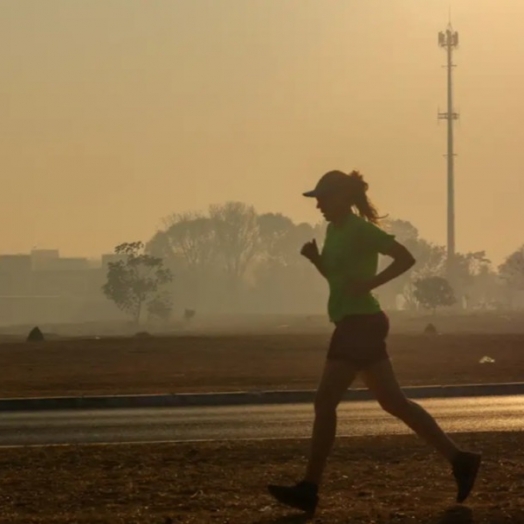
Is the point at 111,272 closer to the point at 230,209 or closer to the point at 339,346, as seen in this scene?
the point at 230,209

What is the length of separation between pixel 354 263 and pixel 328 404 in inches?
Answer: 33.1

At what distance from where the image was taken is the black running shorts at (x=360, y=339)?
8.77m

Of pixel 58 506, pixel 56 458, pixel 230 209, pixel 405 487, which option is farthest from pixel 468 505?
pixel 230 209

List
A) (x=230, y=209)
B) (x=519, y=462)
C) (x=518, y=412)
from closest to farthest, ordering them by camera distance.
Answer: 1. (x=519, y=462)
2. (x=518, y=412)
3. (x=230, y=209)

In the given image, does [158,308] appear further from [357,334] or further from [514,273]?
[357,334]

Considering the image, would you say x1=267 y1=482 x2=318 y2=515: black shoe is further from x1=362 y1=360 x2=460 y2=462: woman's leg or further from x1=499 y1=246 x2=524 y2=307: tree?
x1=499 y1=246 x2=524 y2=307: tree

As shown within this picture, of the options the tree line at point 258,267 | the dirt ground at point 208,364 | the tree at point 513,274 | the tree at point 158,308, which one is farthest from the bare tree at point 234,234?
the dirt ground at point 208,364

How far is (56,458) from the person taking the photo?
11.3m

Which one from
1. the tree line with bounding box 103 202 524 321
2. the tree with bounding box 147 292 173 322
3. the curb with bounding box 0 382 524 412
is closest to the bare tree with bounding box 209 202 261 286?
the tree line with bounding box 103 202 524 321

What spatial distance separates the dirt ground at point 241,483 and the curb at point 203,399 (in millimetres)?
6519

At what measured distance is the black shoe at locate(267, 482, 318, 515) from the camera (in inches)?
332

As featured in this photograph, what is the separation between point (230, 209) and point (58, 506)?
167m

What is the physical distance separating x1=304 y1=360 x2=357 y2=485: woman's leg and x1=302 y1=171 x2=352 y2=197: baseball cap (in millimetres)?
1018

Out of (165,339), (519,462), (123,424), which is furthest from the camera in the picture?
(165,339)
